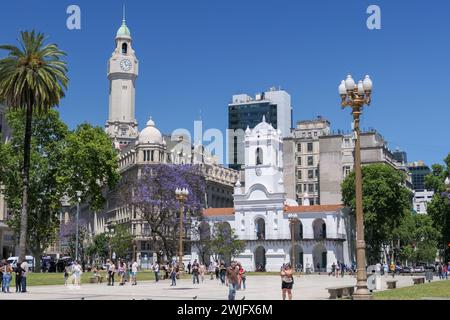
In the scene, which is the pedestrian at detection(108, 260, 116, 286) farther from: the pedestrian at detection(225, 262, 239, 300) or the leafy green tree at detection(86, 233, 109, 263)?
the leafy green tree at detection(86, 233, 109, 263)

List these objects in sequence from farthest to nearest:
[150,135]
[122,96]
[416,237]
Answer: [122,96] < [150,135] < [416,237]

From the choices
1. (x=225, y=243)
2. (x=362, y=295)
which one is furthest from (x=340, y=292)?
(x=225, y=243)

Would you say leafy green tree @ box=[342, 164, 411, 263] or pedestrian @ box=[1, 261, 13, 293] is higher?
leafy green tree @ box=[342, 164, 411, 263]

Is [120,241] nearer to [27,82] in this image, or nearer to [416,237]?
[27,82]

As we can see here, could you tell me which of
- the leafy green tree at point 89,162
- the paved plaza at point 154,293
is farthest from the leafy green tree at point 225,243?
the paved plaza at point 154,293

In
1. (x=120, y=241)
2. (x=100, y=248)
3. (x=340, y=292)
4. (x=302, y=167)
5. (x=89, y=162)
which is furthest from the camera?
(x=302, y=167)

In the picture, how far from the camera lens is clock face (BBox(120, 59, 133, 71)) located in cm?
14850

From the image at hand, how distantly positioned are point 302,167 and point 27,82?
79036 mm

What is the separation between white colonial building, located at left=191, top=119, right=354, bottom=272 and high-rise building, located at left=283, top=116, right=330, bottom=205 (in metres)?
20.9

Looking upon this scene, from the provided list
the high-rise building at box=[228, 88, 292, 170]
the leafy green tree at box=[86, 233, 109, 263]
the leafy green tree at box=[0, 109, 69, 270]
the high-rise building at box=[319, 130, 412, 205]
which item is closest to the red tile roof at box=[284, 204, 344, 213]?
the high-rise building at box=[319, 130, 412, 205]

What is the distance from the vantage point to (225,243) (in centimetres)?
7969

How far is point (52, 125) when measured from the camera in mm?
65500
